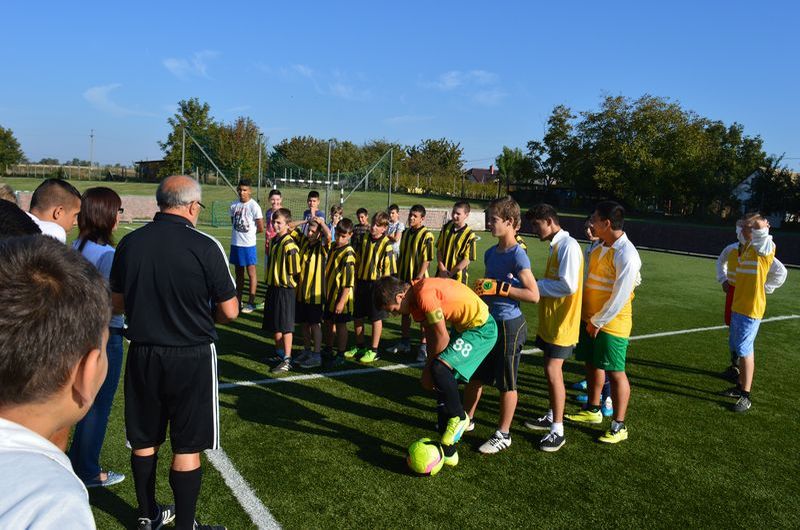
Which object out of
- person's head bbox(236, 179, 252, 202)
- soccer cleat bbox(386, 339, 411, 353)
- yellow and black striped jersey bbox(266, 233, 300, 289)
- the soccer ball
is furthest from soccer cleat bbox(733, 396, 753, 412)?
person's head bbox(236, 179, 252, 202)

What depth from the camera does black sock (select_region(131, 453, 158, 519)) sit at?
3.31m

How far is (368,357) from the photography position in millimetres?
7191

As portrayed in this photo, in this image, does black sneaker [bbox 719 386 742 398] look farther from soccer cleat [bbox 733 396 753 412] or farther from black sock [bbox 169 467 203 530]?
black sock [bbox 169 467 203 530]

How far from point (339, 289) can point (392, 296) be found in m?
2.62

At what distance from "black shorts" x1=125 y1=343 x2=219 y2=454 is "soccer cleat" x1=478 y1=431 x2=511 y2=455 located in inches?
92.9

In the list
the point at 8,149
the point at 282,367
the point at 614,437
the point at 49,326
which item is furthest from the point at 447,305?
the point at 8,149

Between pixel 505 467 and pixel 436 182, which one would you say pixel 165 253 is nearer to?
pixel 505 467

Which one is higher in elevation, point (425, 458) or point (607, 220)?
point (607, 220)

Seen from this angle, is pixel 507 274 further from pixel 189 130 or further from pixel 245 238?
pixel 189 130

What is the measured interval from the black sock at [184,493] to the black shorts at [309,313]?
139 inches

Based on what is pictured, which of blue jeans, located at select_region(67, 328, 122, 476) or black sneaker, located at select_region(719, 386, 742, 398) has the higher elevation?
blue jeans, located at select_region(67, 328, 122, 476)

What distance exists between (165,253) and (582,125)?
51915 millimetres

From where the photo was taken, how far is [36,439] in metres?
1.01

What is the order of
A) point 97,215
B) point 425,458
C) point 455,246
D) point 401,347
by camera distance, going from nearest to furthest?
point 97,215 < point 425,458 < point 455,246 < point 401,347
